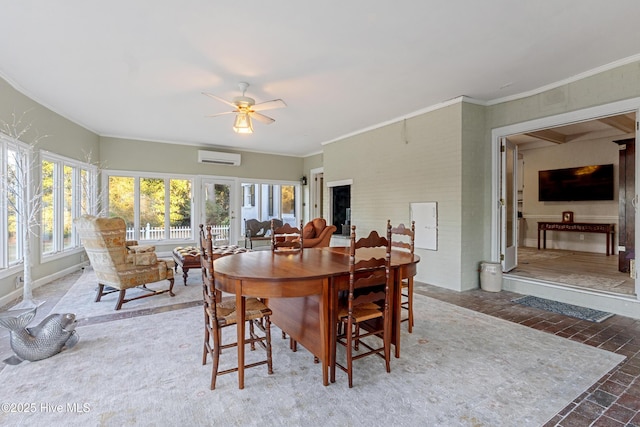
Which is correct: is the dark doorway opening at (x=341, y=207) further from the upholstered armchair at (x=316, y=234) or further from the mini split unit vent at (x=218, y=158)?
the mini split unit vent at (x=218, y=158)

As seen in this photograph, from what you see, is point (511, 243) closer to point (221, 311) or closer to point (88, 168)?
point (221, 311)

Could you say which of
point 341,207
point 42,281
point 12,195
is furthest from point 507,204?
point 42,281

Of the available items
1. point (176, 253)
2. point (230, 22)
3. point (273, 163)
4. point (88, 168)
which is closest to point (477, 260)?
point (230, 22)

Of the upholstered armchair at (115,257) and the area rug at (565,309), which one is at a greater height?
the upholstered armchair at (115,257)

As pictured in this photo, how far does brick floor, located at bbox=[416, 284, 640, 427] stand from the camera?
1.81 metres

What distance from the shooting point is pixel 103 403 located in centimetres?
192

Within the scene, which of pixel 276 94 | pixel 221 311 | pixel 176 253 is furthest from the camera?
pixel 176 253

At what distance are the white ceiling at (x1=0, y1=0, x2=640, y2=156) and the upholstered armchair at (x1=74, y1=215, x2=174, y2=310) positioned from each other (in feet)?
5.90

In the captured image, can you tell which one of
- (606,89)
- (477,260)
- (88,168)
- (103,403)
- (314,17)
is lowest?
(103,403)

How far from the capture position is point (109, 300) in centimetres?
406

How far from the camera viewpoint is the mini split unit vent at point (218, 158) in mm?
7719

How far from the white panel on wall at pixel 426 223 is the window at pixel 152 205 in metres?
5.53

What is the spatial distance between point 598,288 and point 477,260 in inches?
55.5

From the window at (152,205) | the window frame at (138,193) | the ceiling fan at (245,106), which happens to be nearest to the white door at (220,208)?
the window frame at (138,193)
